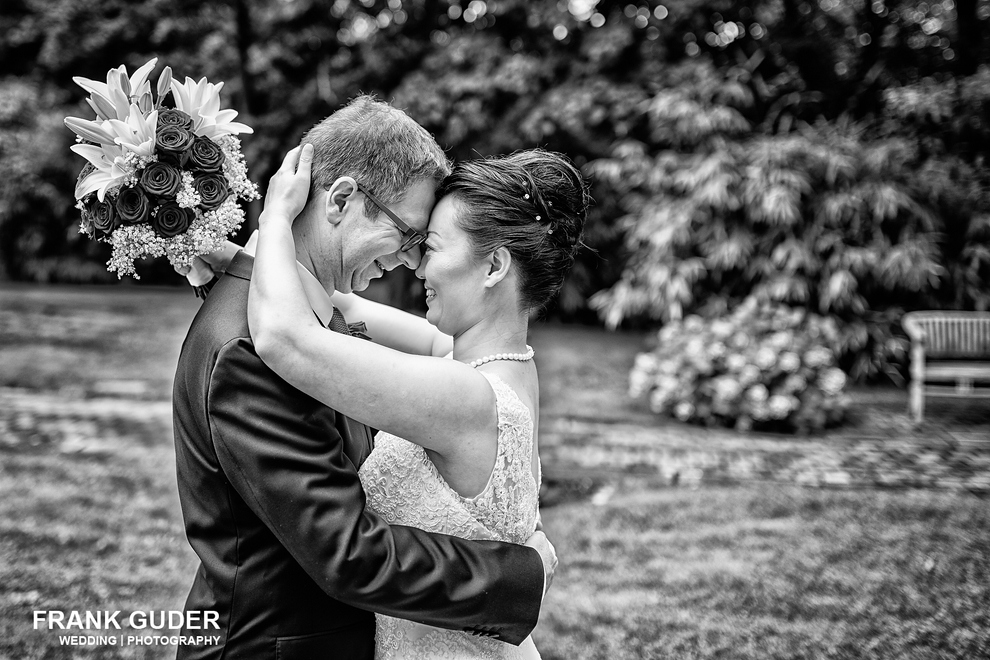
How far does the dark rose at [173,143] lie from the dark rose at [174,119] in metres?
0.02

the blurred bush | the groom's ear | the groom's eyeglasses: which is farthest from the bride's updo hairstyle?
the blurred bush

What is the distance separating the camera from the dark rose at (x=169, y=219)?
74.1 inches

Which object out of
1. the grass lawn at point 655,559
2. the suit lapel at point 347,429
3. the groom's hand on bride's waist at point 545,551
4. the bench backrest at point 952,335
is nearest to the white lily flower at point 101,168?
the suit lapel at point 347,429

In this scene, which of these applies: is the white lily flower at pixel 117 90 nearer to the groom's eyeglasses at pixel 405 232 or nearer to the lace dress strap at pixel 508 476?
the groom's eyeglasses at pixel 405 232

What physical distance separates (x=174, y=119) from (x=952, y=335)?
31.1 feet

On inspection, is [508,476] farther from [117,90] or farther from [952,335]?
[952,335]

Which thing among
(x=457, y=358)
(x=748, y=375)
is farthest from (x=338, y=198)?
(x=748, y=375)

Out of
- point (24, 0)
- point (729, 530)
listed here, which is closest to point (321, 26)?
point (24, 0)

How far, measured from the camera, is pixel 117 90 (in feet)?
6.25

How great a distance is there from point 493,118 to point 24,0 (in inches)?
393

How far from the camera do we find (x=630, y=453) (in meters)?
7.54

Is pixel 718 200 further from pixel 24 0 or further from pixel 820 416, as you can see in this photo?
pixel 24 0

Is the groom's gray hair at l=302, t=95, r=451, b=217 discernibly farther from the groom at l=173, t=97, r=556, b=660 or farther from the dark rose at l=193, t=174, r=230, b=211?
the dark rose at l=193, t=174, r=230, b=211

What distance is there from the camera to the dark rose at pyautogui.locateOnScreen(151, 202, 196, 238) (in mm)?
1883
